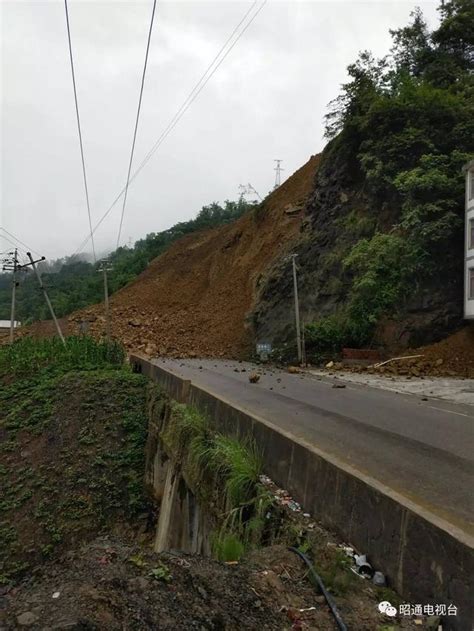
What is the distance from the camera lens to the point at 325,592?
3635 millimetres

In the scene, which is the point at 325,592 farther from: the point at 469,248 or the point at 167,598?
the point at 469,248

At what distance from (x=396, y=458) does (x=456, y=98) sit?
91.2ft

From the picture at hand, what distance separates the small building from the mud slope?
1661 cm

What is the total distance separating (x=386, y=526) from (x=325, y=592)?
670 millimetres

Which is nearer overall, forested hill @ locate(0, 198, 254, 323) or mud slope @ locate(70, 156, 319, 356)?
mud slope @ locate(70, 156, 319, 356)

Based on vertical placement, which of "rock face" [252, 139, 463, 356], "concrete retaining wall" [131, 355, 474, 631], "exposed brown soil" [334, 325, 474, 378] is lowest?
"exposed brown soil" [334, 325, 474, 378]

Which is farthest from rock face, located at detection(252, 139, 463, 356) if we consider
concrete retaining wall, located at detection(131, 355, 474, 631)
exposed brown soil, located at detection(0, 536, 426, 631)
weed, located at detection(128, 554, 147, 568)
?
weed, located at detection(128, 554, 147, 568)

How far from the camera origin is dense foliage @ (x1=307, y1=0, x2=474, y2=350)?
84.8 feet

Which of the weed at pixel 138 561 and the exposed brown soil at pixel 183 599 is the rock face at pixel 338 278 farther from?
the weed at pixel 138 561

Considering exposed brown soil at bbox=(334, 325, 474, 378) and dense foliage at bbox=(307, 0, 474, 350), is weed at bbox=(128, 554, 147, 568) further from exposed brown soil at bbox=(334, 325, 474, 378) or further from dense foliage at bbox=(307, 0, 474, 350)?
dense foliage at bbox=(307, 0, 474, 350)

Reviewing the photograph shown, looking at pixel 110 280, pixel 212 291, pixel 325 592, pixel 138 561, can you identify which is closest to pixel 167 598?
pixel 138 561

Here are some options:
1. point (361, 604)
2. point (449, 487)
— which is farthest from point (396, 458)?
point (361, 604)

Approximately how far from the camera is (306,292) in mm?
35344

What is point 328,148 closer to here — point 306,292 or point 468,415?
point 306,292
